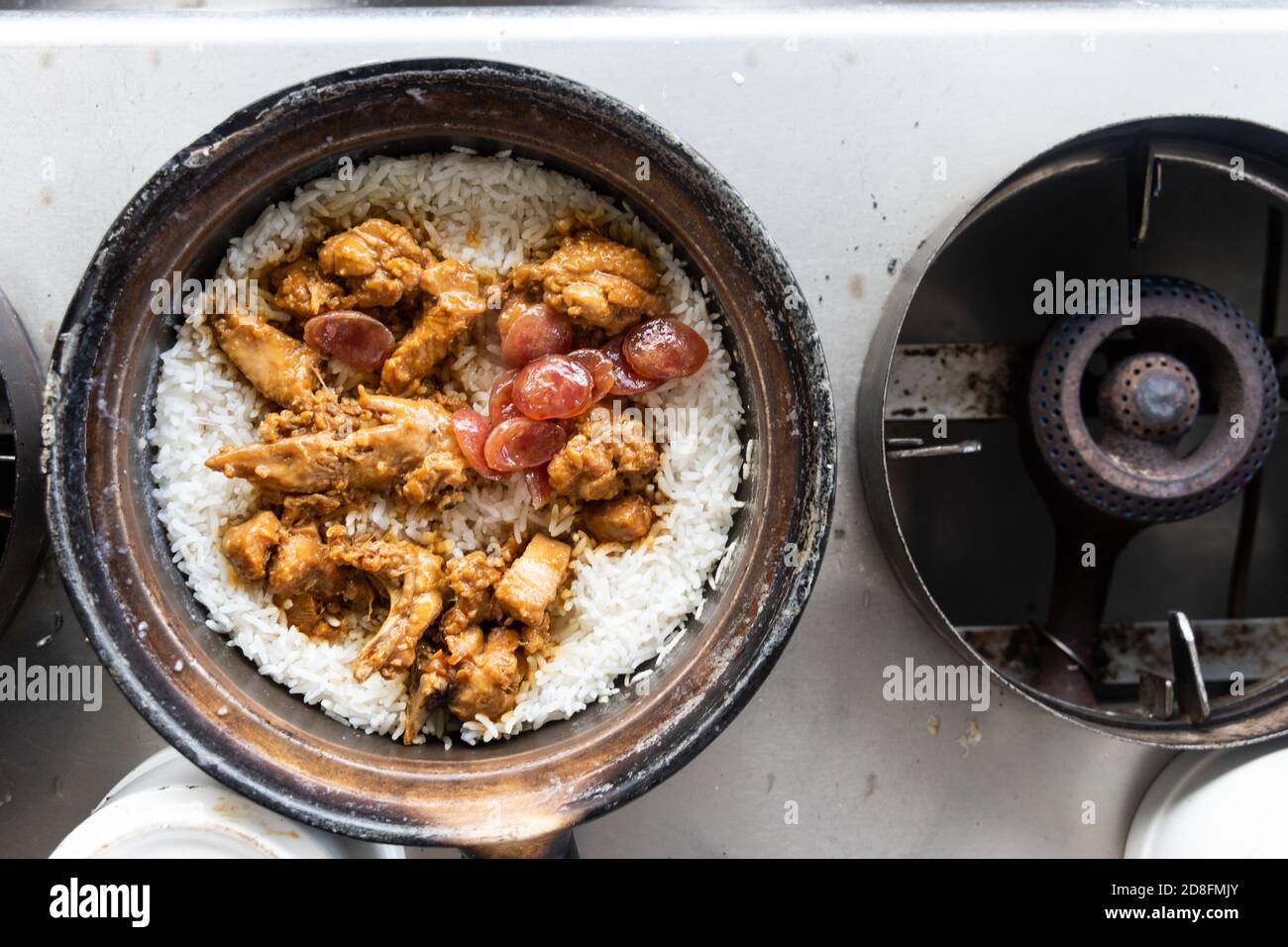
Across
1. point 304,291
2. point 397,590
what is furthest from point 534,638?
point 304,291

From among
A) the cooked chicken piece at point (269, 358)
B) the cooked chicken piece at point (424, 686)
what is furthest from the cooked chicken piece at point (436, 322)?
the cooked chicken piece at point (424, 686)

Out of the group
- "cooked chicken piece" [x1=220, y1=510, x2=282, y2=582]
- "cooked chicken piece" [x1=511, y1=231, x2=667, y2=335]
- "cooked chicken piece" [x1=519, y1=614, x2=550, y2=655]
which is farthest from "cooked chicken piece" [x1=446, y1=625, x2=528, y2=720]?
"cooked chicken piece" [x1=511, y1=231, x2=667, y2=335]

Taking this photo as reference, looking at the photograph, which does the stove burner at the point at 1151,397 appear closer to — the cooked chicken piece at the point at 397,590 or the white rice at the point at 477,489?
the white rice at the point at 477,489

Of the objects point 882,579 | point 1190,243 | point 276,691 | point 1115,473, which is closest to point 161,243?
point 276,691

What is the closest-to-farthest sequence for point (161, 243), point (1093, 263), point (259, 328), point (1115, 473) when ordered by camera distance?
point (161, 243) → point (259, 328) → point (1115, 473) → point (1093, 263)

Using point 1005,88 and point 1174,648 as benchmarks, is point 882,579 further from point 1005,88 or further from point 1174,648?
point 1005,88
